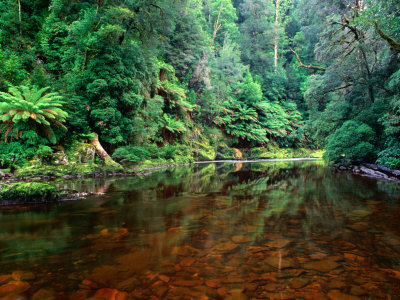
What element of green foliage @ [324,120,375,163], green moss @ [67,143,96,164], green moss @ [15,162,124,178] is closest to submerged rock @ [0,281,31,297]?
green moss @ [15,162,124,178]

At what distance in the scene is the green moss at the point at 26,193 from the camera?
511cm

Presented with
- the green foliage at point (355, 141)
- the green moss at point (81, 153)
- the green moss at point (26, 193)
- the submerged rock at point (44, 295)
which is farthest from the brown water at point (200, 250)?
the green foliage at point (355, 141)

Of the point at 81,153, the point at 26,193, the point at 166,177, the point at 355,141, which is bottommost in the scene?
the point at 166,177

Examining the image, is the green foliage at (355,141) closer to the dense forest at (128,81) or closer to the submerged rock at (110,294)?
the dense forest at (128,81)

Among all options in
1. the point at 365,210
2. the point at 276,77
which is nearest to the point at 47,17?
the point at 365,210

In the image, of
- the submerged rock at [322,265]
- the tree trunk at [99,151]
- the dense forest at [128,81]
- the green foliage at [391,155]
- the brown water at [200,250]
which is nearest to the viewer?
the brown water at [200,250]

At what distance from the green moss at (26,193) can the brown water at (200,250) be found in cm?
46

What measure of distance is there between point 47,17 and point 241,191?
1369 centimetres

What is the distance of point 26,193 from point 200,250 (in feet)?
14.2

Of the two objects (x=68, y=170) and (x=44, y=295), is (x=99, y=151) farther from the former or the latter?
(x=44, y=295)

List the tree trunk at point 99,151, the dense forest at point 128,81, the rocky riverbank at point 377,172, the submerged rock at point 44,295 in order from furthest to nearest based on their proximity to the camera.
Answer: the tree trunk at point 99,151 < the rocky riverbank at point 377,172 < the dense forest at point 128,81 < the submerged rock at point 44,295

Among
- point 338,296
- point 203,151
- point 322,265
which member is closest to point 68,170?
point 322,265

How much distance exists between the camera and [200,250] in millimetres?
3064

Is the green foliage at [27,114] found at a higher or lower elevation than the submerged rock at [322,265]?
higher
